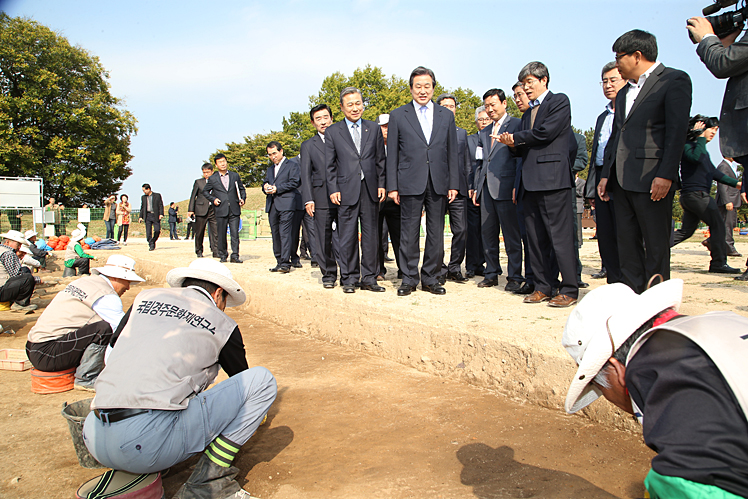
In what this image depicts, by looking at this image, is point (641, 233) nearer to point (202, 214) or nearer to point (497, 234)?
point (497, 234)

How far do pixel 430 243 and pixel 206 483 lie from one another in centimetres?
319

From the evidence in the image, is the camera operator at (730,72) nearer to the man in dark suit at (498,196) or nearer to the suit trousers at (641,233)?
the suit trousers at (641,233)

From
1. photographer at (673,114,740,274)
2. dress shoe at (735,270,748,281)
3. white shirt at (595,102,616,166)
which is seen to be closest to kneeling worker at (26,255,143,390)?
white shirt at (595,102,616,166)

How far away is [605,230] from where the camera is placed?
4230 mm

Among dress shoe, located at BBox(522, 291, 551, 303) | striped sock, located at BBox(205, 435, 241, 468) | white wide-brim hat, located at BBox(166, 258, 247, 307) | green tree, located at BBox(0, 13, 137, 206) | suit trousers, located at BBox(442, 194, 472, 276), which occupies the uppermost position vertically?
green tree, located at BBox(0, 13, 137, 206)

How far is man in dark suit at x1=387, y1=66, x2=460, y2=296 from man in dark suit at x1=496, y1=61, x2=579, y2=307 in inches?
28.8

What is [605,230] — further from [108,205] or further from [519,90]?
[108,205]

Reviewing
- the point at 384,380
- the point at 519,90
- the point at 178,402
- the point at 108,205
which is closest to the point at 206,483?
the point at 178,402

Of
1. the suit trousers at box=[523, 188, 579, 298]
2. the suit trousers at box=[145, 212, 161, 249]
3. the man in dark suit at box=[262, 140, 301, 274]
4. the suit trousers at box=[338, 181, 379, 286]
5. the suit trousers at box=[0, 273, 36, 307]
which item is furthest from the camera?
the suit trousers at box=[145, 212, 161, 249]

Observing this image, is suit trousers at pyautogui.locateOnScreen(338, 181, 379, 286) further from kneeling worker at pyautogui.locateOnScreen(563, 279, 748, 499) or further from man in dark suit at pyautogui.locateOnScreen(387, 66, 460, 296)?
kneeling worker at pyautogui.locateOnScreen(563, 279, 748, 499)

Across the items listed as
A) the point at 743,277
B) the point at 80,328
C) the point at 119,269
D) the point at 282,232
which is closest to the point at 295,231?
the point at 282,232

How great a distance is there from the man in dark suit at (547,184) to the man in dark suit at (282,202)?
403 centimetres

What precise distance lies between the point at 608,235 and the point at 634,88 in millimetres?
1306

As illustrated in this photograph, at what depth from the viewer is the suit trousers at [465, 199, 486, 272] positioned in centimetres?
614
